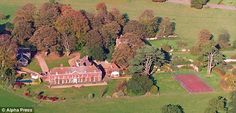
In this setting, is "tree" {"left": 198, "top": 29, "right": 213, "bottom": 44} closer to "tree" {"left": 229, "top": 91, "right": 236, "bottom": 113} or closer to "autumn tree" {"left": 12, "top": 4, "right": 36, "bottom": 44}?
"tree" {"left": 229, "top": 91, "right": 236, "bottom": 113}

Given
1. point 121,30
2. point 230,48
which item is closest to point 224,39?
point 230,48

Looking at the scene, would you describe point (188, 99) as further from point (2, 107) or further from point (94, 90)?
point (2, 107)

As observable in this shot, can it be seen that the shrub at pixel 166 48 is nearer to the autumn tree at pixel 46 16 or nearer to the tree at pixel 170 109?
the autumn tree at pixel 46 16

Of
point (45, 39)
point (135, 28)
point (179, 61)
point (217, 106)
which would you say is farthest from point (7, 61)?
point (217, 106)

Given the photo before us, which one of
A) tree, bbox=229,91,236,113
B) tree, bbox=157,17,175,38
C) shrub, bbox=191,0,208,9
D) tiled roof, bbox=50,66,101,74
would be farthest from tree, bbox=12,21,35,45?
shrub, bbox=191,0,208,9

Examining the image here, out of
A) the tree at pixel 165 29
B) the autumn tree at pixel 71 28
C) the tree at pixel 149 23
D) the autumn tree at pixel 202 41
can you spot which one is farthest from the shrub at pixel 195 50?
the autumn tree at pixel 71 28

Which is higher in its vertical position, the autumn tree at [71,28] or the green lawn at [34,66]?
the autumn tree at [71,28]

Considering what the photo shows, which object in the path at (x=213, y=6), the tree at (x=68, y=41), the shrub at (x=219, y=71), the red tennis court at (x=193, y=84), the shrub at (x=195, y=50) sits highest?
the path at (x=213, y=6)

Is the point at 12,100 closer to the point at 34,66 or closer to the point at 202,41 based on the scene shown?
the point at 34,66
